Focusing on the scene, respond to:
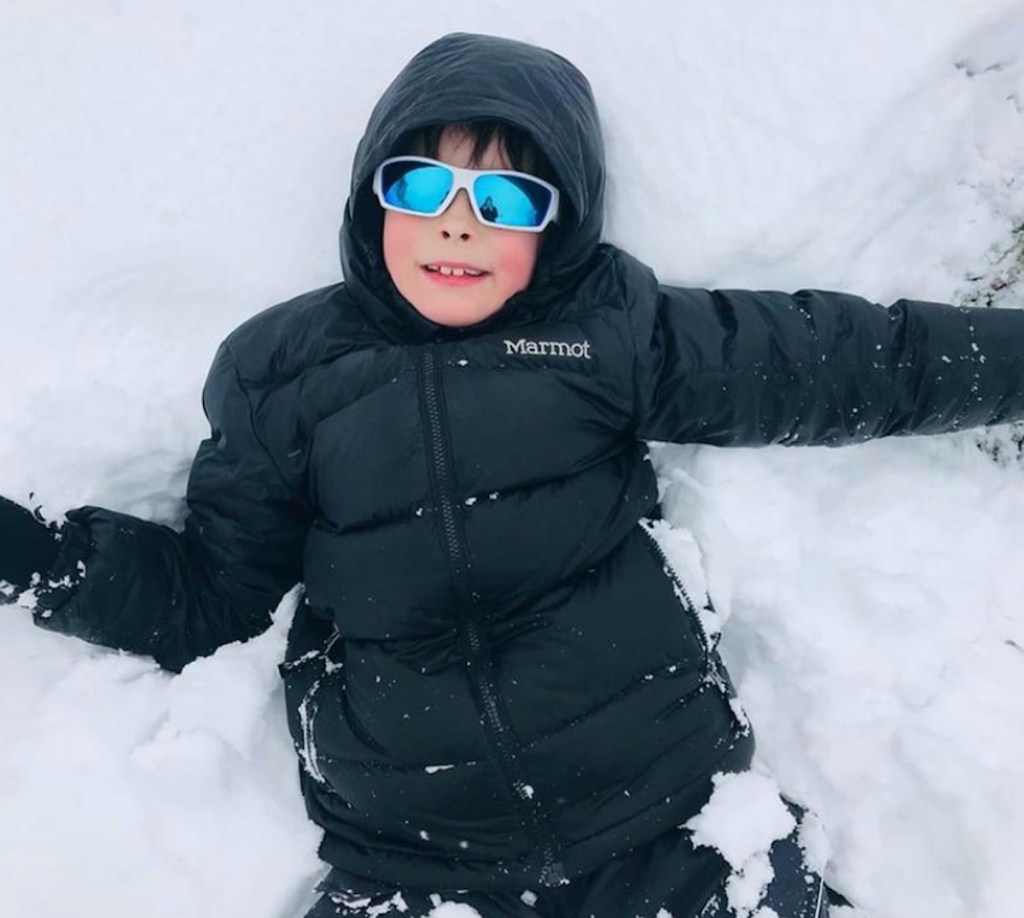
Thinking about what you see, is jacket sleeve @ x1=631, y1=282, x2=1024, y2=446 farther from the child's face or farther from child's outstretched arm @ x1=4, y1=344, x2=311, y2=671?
child's outstretched arm @ x1=4, y1=344, x2=311, y2=671

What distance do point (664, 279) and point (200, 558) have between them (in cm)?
105

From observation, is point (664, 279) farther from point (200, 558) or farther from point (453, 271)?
point (200, 558)

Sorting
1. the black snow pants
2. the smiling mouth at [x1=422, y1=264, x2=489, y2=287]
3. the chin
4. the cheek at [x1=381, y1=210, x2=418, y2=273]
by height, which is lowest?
the black snow pants

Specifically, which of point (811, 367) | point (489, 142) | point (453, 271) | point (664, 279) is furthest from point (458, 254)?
point (811, 367)

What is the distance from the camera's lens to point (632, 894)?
6.15 ft

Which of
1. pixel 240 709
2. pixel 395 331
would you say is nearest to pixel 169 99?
pixel 395 331

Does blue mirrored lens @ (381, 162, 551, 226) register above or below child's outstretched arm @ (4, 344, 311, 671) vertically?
above

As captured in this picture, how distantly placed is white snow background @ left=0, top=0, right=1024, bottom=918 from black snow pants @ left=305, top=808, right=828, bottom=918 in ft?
0.52

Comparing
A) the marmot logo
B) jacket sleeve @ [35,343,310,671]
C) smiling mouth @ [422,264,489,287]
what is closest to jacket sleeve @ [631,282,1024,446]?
the marmot logo

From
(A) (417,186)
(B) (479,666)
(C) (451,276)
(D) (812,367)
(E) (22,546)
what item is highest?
(A) (417,186)

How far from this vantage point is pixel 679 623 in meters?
1.91

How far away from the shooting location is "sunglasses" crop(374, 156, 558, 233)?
1809 mm

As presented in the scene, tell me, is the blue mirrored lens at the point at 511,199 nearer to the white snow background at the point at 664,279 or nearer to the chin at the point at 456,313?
the chin at the point at 456,313

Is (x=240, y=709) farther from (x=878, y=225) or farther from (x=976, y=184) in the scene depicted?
(x=976, y=184)
